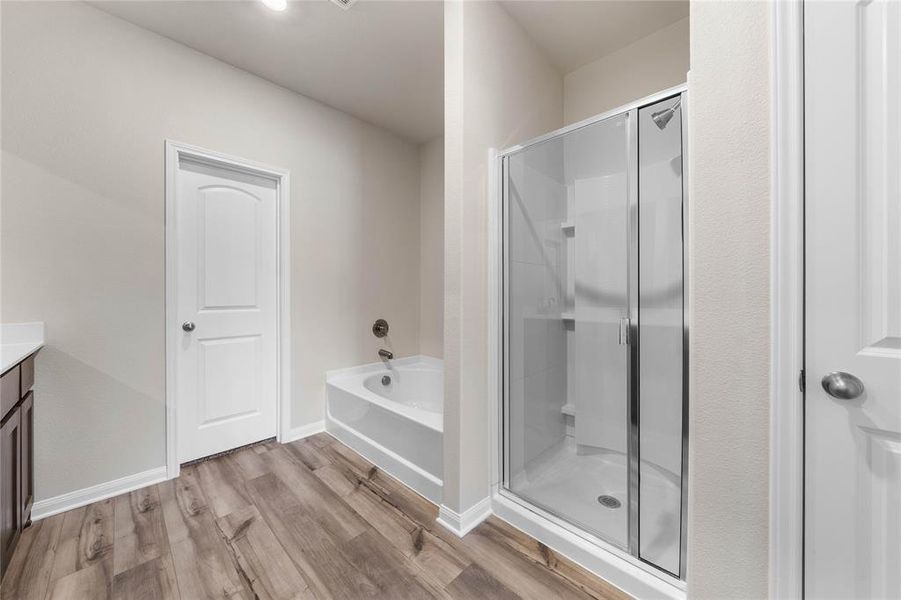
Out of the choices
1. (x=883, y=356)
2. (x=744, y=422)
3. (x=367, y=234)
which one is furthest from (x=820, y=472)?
(x=367, y=234)

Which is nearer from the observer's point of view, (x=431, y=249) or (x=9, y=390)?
(x=9, y=390)

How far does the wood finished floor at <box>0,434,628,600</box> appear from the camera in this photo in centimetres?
133

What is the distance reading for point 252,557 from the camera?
1.48 metres

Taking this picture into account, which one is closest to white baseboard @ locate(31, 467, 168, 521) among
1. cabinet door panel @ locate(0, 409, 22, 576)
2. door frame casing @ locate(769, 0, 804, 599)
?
cabinet door panel @ locate(0, 409, 22, 576)

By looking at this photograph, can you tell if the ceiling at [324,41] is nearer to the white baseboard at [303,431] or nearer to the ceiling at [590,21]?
the ceiling at [590,21]

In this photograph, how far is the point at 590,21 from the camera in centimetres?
198

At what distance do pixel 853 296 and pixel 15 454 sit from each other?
293 cm

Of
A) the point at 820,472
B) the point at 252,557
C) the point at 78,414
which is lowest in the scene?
the point at 252,557

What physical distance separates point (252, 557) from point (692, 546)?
1653mm

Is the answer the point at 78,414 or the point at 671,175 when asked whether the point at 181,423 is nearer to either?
the point at 78,414

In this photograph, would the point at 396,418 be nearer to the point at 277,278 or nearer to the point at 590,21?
the point at 277,278

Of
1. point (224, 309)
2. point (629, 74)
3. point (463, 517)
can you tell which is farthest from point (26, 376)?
point (629, 74)

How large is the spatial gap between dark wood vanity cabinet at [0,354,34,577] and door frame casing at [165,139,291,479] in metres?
0.53

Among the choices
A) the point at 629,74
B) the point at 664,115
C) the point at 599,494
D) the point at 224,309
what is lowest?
the point at 599,494
